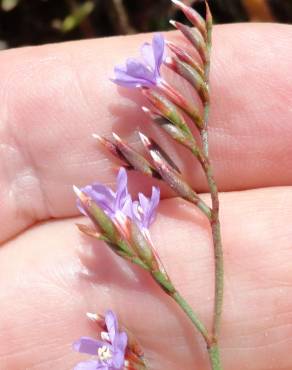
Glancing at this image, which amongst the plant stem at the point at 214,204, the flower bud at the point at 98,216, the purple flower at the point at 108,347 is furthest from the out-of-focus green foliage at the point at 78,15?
the purple flower at the point at 108,347

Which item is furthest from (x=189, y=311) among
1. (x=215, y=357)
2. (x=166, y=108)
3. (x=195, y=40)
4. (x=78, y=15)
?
(x=78, y=15)

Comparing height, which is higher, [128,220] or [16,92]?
[16,92]

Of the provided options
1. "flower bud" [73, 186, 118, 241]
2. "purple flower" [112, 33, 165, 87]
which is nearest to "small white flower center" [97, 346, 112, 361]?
"flower bud" [73, 186, 118, 241]

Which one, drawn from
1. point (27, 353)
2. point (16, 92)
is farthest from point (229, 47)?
point (27, 353)

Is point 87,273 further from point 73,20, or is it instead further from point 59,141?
point 73,20

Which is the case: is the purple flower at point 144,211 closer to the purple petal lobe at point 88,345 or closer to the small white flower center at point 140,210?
the small white flower center at point 140,210
